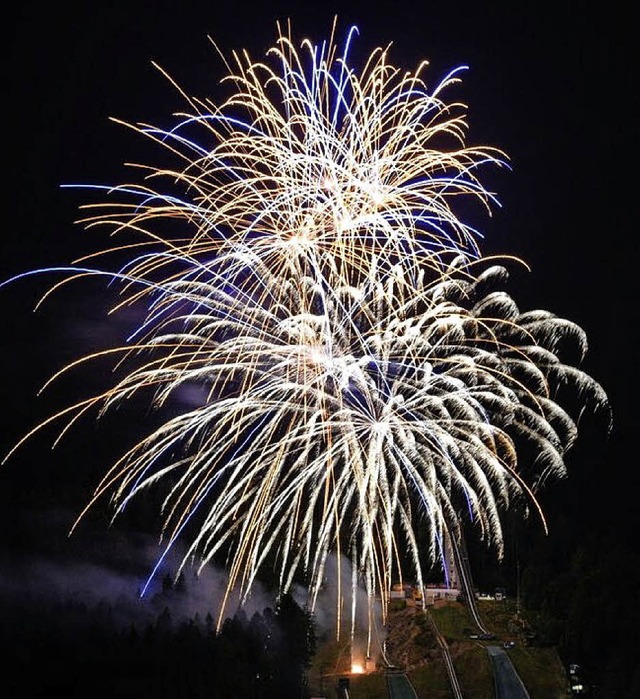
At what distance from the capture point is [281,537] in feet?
229

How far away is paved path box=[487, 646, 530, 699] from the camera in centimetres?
5309

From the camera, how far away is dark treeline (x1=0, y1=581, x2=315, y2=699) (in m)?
50.5

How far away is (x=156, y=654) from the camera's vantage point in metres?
52.6

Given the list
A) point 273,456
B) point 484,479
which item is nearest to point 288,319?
point 273,456

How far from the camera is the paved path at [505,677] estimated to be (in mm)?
53094

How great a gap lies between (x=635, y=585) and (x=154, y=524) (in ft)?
106

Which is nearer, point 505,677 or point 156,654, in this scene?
point 156,654

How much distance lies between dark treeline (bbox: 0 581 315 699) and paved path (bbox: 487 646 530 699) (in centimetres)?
1062

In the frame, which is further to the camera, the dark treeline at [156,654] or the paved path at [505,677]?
the paved path at [505,677]

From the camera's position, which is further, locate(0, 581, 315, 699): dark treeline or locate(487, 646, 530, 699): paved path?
locate(487, 646, 530, 699): paved path

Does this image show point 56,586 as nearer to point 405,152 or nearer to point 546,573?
point 546,573

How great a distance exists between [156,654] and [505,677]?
19632 mm

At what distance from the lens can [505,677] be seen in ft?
178

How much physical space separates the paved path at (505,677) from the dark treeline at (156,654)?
10620 mm
